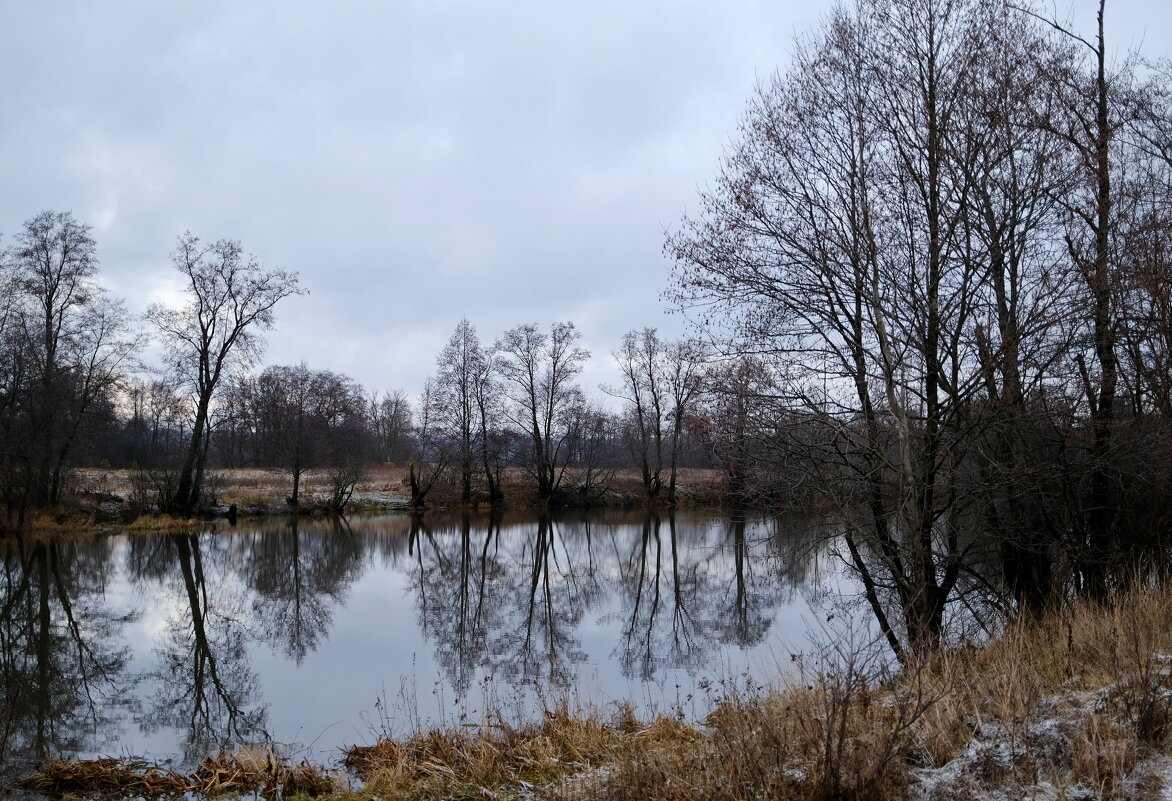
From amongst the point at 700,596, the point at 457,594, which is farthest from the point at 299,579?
the point at 700,596

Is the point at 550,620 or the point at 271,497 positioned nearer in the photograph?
the point at 550,620

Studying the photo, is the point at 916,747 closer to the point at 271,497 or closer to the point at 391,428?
the point at 271,497

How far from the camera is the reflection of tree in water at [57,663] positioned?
7465 mm

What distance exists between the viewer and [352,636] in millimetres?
12492

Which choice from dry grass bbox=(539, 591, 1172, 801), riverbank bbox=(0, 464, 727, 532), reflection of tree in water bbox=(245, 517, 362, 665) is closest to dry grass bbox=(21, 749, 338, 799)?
dry grass bbox=(539, 591, 1172, 801)

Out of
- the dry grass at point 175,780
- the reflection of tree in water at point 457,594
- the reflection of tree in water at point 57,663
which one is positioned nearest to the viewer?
the dry grass at point 175,780

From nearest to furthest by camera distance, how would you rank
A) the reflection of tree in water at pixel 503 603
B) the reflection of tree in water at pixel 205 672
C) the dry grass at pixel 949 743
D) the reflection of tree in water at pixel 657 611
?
the dry grass at pixel 949 743, the reflection of tree in water at pixel 205 672, the reflection of tree in water at pixel 503 603, the reflection of tree in water at pixel 657 611

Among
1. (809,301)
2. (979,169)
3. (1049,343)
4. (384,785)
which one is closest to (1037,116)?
(979,169)

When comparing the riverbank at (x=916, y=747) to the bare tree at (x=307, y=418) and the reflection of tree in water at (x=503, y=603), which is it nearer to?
the reflection of tree in water at (x=503, y=603)

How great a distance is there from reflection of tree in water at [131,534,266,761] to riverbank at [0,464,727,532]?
24.7 ft

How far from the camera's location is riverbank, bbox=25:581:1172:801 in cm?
367

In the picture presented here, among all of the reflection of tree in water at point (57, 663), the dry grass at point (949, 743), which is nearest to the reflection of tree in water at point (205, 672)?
the reflection of tree in water at point (57, 663)

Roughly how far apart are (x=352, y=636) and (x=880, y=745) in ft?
33.8

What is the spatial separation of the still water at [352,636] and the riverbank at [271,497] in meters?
2.91
